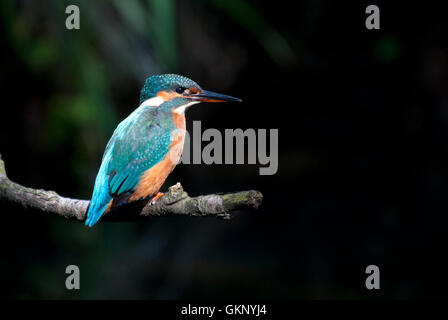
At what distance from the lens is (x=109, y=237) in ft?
22.7

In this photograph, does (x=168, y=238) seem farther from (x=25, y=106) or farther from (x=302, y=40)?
(x=302, y=40)

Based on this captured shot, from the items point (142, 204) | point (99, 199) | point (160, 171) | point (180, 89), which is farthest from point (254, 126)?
point (99, 199)

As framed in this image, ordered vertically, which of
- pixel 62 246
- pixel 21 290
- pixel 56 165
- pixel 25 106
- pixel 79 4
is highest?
pixel 79 4

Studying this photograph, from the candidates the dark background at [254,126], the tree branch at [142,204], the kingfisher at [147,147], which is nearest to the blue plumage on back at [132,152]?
the kingfisher at [147,147]

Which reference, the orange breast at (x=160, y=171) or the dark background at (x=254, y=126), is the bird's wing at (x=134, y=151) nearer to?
the orange breast at (x=160, y=171)

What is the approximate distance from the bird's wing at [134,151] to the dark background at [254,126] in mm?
1490

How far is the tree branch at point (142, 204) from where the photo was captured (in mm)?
2020

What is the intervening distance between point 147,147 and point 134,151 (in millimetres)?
63

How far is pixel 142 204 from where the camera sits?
2.62 meters

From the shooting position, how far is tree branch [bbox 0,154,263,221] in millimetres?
2020

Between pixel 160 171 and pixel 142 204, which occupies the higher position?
pixel 160 171

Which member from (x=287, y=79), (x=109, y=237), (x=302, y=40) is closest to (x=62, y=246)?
(x=109, y=237)

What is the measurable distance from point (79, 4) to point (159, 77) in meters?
1.83

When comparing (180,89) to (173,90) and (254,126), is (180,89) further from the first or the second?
(254,126)
